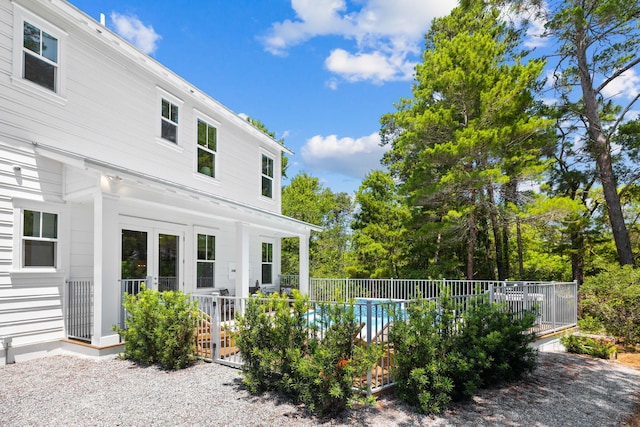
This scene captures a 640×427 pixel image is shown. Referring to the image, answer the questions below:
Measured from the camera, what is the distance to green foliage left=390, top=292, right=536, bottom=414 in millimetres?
4734

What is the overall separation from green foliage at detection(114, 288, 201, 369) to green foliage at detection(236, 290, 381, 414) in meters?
1.40

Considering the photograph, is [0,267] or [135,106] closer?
[0,267]

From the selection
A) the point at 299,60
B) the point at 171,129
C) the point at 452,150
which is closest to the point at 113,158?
the point at 171,129

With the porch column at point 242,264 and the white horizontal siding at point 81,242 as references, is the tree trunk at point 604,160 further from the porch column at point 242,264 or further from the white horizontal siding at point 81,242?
the white horizontal siding at point 81,242

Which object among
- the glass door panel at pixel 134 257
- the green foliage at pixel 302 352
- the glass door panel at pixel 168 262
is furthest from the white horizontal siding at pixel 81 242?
the green foliage at pixel 302 352

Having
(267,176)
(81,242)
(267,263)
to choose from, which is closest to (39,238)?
(81,242)

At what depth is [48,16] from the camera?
7254mm

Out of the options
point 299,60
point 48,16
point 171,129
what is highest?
point 299,60

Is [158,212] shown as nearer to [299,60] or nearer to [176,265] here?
[176,265]

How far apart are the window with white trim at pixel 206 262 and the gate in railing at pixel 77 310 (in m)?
3.75

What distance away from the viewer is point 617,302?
914 centimetres

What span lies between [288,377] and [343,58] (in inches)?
805

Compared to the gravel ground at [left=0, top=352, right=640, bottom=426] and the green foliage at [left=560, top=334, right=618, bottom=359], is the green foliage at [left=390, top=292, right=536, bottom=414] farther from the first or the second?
the green foliage at [left=560, top=334, right=618, bottom=359]

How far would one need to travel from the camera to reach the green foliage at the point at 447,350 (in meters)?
4.73
